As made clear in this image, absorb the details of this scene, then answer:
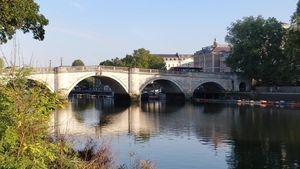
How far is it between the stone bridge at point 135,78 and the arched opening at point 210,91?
91cm

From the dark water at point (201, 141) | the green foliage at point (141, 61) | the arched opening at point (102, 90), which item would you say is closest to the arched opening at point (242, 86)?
the arched opening at point (102, 90)

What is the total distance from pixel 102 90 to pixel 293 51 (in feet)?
212

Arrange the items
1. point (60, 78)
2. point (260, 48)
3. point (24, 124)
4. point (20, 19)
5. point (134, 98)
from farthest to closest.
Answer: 1. point (260, 48)
2. point (134, 98)
3. point (60, 78)
4. point (20, 19)
5. point (24, 124)

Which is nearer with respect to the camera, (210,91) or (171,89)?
(171,89)

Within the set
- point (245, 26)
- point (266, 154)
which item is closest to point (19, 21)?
point (266, 154)

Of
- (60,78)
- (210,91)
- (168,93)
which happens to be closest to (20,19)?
(60,78)

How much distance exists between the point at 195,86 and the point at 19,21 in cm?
5242

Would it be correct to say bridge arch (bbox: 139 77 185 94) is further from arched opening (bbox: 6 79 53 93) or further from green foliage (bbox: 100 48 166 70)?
arched opening (bbox: 6 79 53 93)

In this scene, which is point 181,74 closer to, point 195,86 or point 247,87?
point 195,86

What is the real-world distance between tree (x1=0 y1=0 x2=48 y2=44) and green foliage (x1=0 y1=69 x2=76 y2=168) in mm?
10295

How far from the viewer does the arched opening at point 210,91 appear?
7288 centimetres

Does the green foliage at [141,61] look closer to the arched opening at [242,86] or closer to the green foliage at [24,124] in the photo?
the arched opening at [242,86]

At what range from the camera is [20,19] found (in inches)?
751

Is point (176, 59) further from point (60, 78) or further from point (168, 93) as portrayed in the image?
point (60, 78)
